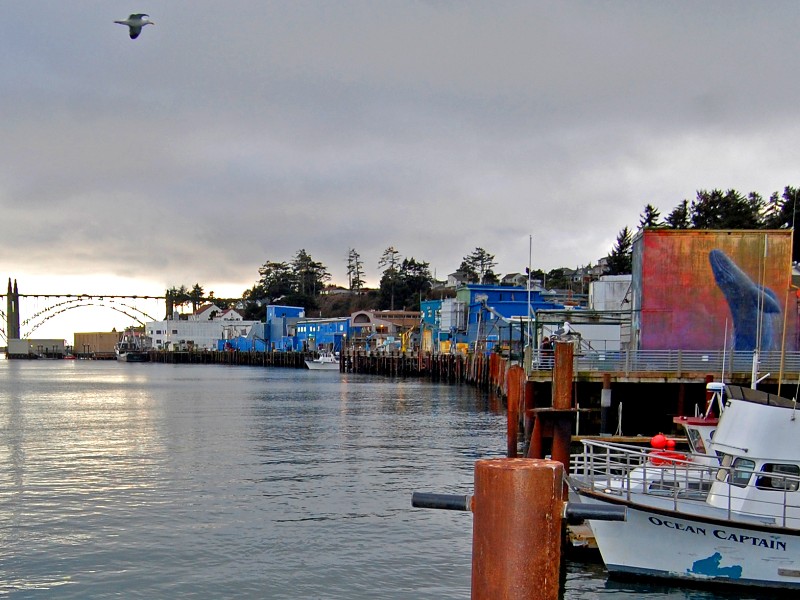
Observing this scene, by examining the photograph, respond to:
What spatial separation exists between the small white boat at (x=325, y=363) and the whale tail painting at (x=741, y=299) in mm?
103182

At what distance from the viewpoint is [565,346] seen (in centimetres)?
2438

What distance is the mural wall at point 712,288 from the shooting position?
4172cm

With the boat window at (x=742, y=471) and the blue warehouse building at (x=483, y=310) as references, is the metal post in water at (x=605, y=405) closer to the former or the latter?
the boat window at (x=742, y=471)

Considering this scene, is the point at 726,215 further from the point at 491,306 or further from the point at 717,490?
the point at 717,490

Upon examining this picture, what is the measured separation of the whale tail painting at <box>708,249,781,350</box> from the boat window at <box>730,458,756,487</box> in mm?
26826

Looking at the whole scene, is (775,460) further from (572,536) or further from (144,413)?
(144,413)

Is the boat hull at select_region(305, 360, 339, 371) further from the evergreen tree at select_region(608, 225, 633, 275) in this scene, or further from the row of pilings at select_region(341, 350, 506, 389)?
the evergreen tree at select_region(608, 225, 633, 275)

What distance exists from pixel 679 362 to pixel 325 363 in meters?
113

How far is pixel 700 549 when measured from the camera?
16.3 m

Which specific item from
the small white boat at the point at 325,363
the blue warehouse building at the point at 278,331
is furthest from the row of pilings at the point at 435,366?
the blue warehouse building at the point at 278,331

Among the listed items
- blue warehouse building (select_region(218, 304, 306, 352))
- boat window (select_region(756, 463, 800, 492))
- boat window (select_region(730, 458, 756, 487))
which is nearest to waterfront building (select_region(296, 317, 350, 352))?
blue warehouse building (select_region(218, 304, 306, 352))

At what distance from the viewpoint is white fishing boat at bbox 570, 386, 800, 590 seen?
15.9m

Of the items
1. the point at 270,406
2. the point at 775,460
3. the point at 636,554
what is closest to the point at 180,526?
the point at 636,554

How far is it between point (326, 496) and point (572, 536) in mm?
9192
